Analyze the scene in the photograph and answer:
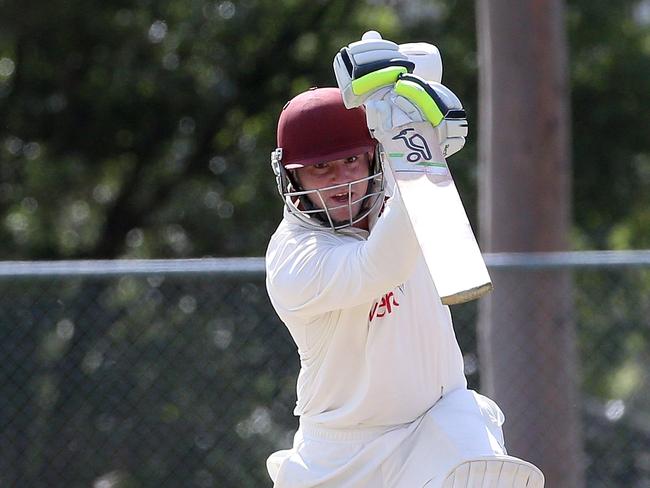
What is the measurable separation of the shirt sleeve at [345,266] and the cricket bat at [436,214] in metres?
0.08

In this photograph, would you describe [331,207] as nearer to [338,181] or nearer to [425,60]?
[338,181]

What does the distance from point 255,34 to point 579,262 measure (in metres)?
5.47

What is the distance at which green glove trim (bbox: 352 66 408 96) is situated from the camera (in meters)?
3.14

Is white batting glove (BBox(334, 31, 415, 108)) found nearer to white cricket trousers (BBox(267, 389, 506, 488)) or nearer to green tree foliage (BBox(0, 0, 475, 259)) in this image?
white cricket trousers (BBox(267, 389, 506, 488))

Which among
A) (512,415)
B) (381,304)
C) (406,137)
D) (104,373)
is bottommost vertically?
(512,415)

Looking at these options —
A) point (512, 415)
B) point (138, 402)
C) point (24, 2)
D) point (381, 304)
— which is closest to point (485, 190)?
point (512, 415)

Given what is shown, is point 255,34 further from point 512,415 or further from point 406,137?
point 406,137

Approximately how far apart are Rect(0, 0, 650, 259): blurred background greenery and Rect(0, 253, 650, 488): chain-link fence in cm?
412

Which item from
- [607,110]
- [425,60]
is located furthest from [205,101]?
[425,60]

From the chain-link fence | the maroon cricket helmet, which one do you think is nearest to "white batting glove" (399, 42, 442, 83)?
the maroon cricket helmet

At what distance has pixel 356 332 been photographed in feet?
11.2

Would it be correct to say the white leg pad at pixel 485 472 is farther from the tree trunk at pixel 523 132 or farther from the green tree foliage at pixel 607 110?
the green tree foliage at pixel 607 110

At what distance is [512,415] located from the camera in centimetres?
566

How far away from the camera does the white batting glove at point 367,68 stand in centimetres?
315
